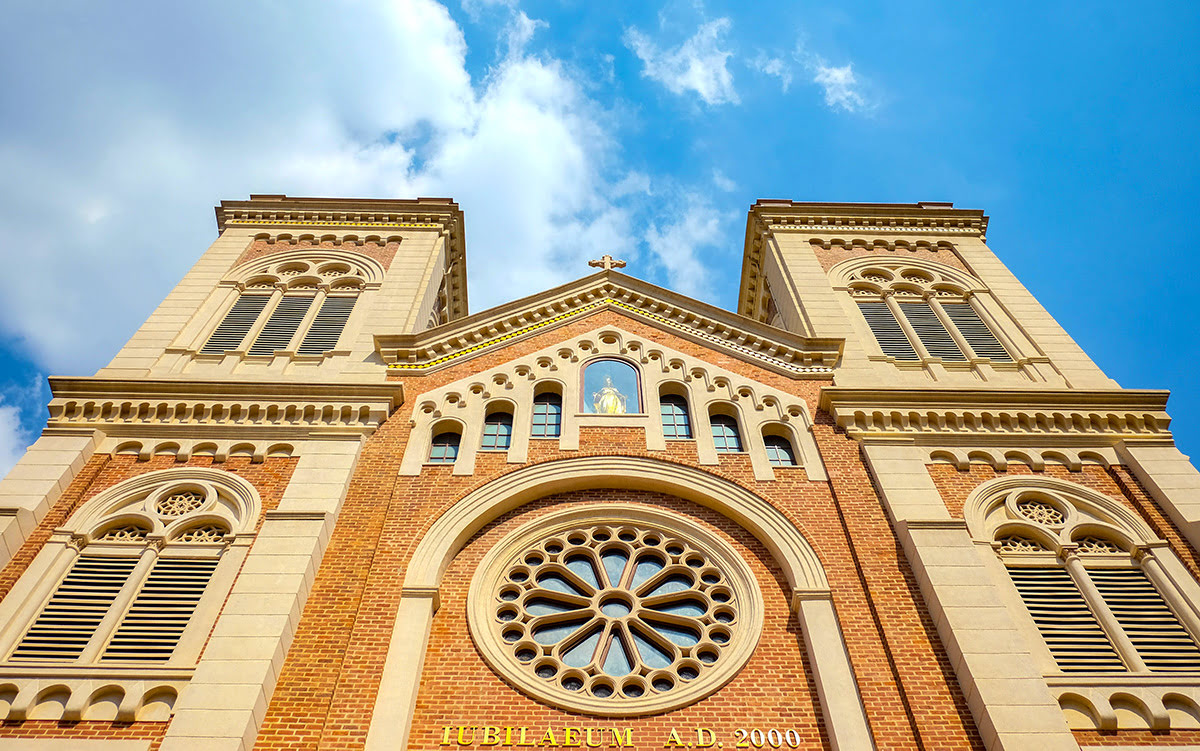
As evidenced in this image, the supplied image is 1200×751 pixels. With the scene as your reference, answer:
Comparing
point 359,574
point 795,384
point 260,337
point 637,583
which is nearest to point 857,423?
point 795,384

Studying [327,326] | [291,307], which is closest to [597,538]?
[327,326]

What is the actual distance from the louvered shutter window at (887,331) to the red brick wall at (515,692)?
4.47 metres

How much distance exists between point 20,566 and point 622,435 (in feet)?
31.7

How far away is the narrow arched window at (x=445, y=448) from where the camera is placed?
1595 centimetres

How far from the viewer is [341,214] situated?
84.5 ft

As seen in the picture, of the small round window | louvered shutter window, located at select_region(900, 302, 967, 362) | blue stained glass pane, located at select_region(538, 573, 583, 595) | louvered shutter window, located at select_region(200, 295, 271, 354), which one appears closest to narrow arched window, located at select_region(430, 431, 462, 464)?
the small round window

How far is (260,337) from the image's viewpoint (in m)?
20.2

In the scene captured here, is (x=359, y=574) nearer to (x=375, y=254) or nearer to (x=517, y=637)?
(x=517, y=637)

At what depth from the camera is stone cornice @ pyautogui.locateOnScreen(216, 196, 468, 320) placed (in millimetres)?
25484

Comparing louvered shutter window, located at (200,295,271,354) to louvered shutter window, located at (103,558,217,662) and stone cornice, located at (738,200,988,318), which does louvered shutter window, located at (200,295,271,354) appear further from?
stone cornice, located at (738,200,988,318)

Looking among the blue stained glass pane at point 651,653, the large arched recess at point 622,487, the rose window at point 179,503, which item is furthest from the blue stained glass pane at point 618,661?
the rose window at point 179,503

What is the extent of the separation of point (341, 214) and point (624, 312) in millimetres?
9942

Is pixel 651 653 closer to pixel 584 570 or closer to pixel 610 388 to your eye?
pixel 584 570

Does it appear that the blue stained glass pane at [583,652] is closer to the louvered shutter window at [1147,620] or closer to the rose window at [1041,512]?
the rose window at [1041,512]
